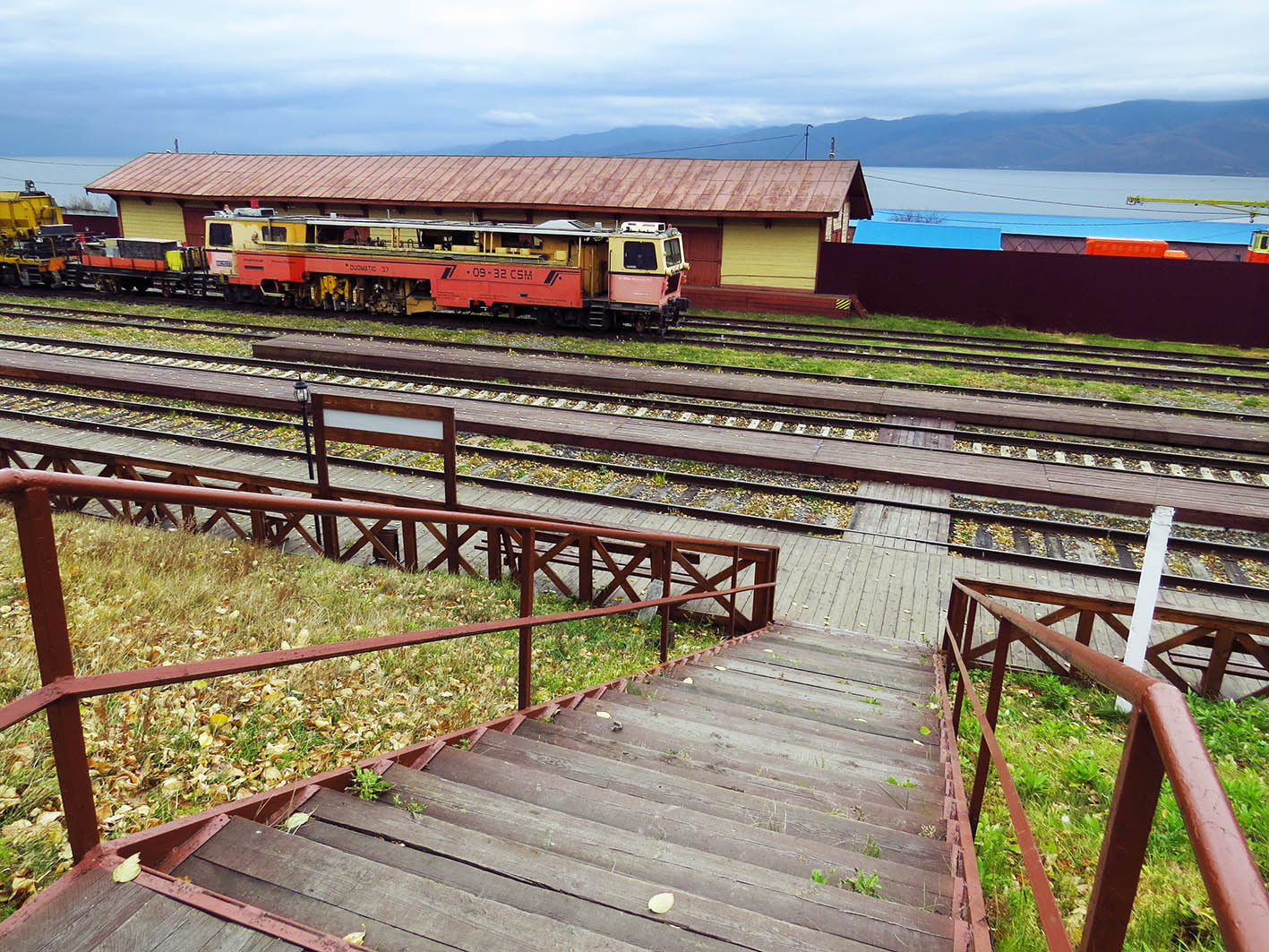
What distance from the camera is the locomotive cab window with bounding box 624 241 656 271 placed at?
2302 centimetres

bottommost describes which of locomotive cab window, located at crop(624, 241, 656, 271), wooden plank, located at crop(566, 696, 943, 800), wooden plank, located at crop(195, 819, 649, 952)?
wooden plank, located at crop(566, 696, 943, 800)

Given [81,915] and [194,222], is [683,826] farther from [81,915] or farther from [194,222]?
[194,222]

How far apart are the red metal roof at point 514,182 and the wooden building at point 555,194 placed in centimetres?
6

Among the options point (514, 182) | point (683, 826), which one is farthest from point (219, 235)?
point (683, 826)

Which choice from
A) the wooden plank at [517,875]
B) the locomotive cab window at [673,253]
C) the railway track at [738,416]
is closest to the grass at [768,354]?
the railway track at [738,416]

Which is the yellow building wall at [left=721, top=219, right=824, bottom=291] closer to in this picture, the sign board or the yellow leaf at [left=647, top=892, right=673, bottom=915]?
the sign board

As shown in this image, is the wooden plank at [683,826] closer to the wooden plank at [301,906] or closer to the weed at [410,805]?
the weed at [410,805]

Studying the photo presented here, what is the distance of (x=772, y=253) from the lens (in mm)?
28688

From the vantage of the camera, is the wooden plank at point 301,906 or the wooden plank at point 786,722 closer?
the wooden plank at point 301,906

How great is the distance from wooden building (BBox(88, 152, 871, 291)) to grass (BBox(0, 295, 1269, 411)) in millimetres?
3084

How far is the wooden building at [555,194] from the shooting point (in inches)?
1121

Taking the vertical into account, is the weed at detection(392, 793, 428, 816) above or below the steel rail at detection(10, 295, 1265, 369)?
above

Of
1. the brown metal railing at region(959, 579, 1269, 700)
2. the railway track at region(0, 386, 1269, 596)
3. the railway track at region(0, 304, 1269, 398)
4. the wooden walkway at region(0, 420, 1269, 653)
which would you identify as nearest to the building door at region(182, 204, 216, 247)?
the railway track at region(0, 304, 1269, 398)

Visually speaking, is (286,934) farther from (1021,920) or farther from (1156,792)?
(1021,920)
